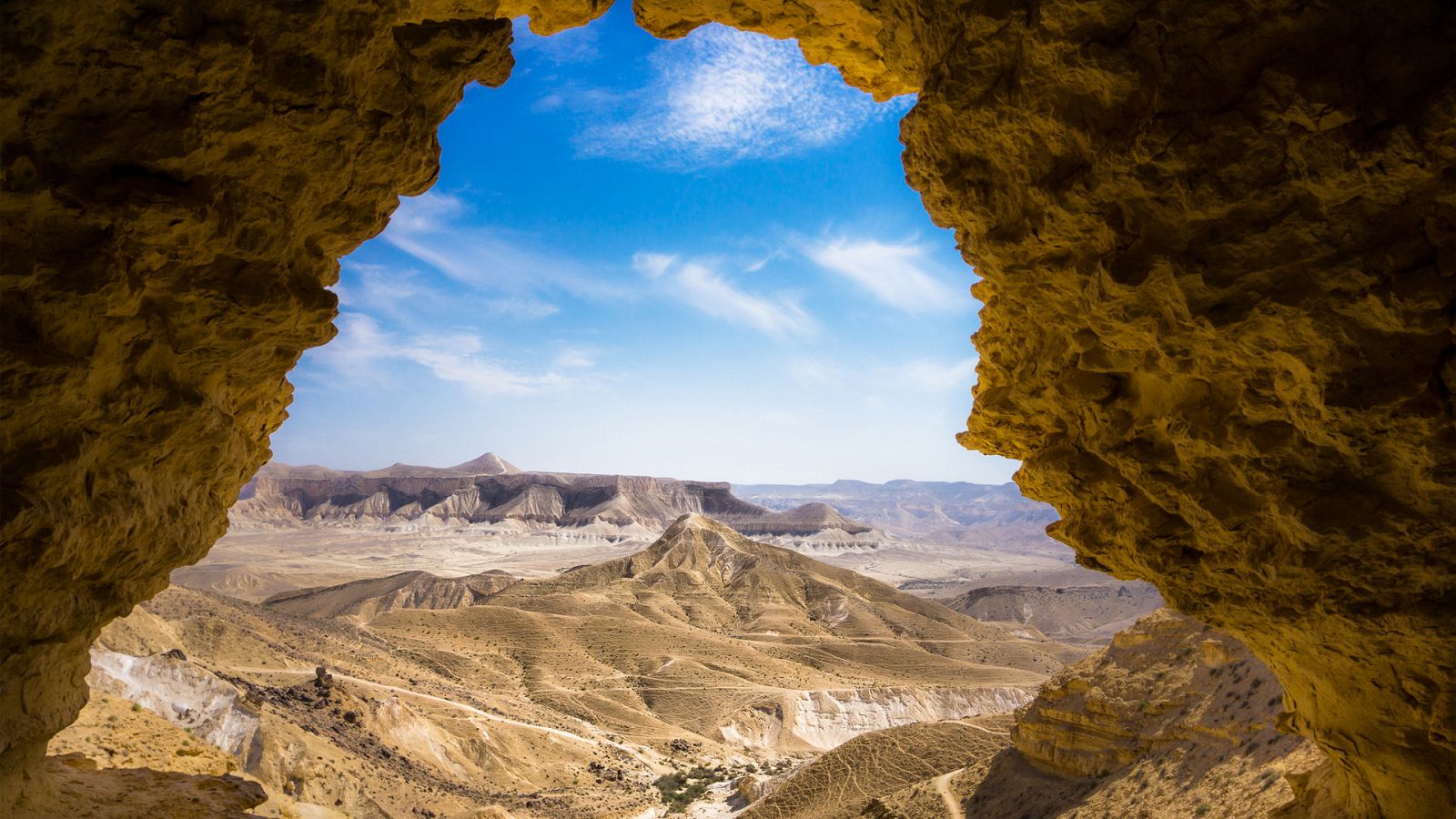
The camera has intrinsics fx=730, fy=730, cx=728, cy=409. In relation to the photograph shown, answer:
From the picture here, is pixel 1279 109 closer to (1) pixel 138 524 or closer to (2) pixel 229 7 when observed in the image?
(2) pixel 229 7

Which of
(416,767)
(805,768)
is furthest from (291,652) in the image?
(805,768)

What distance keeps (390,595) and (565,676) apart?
32860mm

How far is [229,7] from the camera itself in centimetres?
395

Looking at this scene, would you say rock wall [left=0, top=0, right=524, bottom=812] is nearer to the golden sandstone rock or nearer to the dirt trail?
the golden sandstone rock

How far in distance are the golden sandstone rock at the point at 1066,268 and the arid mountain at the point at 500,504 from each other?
403ft

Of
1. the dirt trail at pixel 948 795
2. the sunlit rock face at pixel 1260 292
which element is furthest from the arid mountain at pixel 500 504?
the sunlit rock face at pixel 1260 292

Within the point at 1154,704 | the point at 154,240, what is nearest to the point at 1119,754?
the point at 1154,704

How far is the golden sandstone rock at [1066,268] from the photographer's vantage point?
147 inches

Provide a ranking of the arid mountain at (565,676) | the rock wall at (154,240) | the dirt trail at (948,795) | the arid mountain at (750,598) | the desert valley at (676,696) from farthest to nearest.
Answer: the arid mountain at (750,598), the arid mountain at (565,676), the dirt trail at (948,795), the desert valley at (676,696), the rock wall at (154,240)

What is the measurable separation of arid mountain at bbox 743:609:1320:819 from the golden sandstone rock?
5337 mm

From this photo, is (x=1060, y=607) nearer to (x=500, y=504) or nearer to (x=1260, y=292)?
(x=1260, y=292)

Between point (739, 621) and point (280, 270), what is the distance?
53.9 metres

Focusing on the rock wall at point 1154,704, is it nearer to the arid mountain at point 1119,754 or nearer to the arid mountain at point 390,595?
the arid mountain at point 1119,754

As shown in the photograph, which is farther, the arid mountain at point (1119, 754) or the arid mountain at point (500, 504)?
the arid mountain at point (500, 504)
